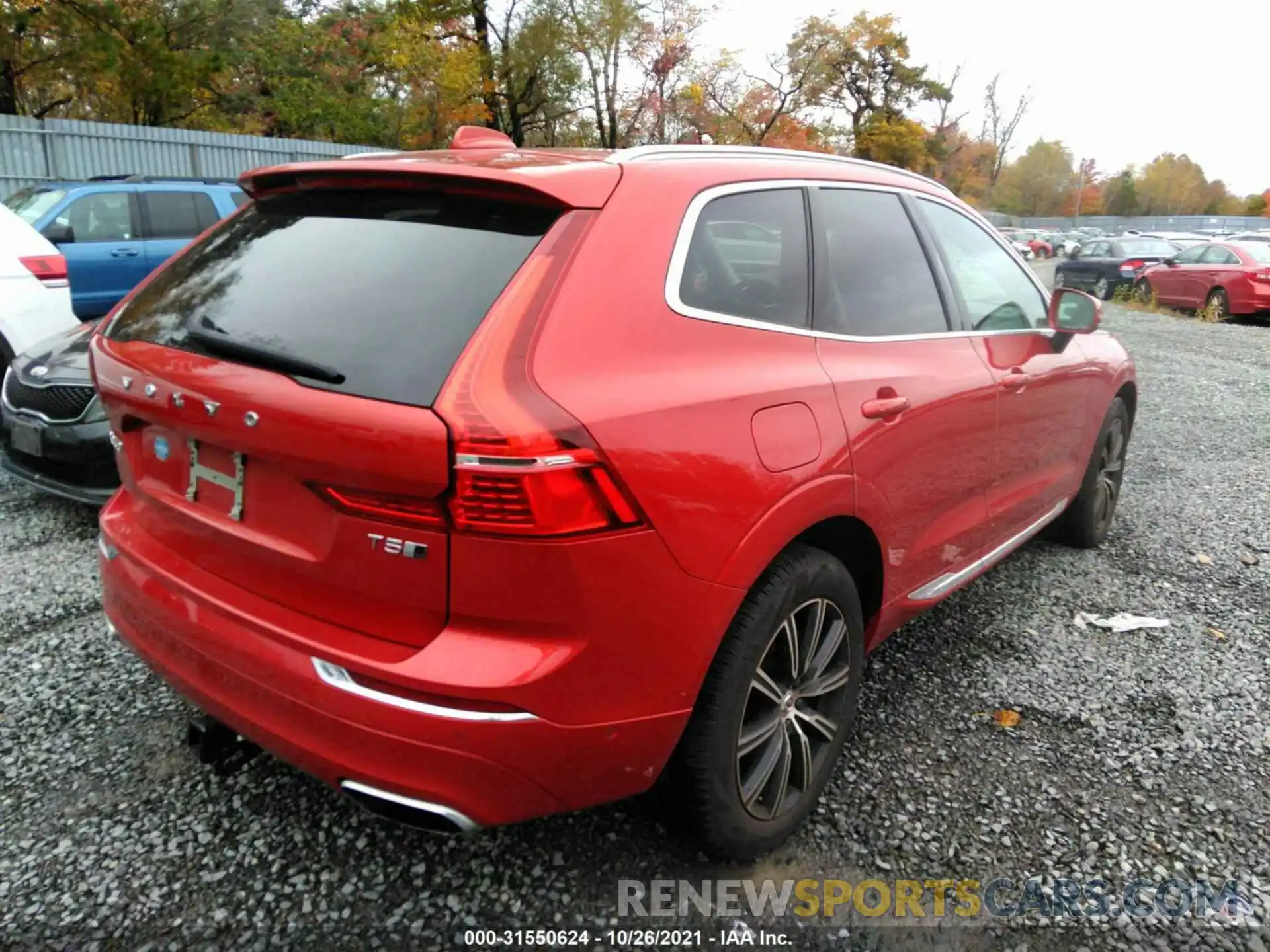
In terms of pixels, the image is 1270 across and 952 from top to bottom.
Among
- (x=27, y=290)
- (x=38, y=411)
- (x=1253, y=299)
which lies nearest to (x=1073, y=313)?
(x=38, y=411)

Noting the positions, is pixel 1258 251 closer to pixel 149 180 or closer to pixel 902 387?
pixel 149 180

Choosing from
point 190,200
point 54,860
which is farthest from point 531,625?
point 190,200

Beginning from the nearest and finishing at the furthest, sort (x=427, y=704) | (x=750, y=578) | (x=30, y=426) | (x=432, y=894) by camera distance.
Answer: (x=427, y=704) → (x=750, y=578) → (x=432, y=894) → (x=30, y=426)

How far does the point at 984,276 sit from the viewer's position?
11.6 feet

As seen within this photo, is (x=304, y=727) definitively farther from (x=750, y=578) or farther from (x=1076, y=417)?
(x=1076, y=417)

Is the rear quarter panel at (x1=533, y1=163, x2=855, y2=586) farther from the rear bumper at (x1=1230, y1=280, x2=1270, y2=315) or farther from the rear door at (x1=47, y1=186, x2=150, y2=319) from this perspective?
the rear bumper at (x1=1230, y1=280, x2=1270, y2=315)

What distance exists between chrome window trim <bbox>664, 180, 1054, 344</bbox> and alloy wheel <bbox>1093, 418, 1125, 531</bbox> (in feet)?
4.83

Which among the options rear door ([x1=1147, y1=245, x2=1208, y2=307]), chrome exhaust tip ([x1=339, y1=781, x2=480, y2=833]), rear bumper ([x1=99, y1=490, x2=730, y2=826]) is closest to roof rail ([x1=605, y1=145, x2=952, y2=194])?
rear bumper ([x1=99, y1=490, x2=730, y2=826])

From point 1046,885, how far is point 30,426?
178 inches

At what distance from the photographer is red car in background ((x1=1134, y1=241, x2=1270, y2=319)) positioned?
1648 centimetres

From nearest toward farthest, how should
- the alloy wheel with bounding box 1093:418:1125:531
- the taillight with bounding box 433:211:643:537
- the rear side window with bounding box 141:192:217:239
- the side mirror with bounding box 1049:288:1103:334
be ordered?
the taillight with bounding box 433:211:643:537
the side mirror with bounding box 1049:288:1103:334
the alloy wheel with bounding box 1093:418:1125:531
the rear side window with bounding box 141:192:217:239

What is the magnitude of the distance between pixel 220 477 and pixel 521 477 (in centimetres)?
80

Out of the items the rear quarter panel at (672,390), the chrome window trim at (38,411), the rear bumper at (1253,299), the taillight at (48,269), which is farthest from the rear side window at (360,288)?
the rear bumper at (1253,299)

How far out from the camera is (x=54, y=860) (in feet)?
7.52
